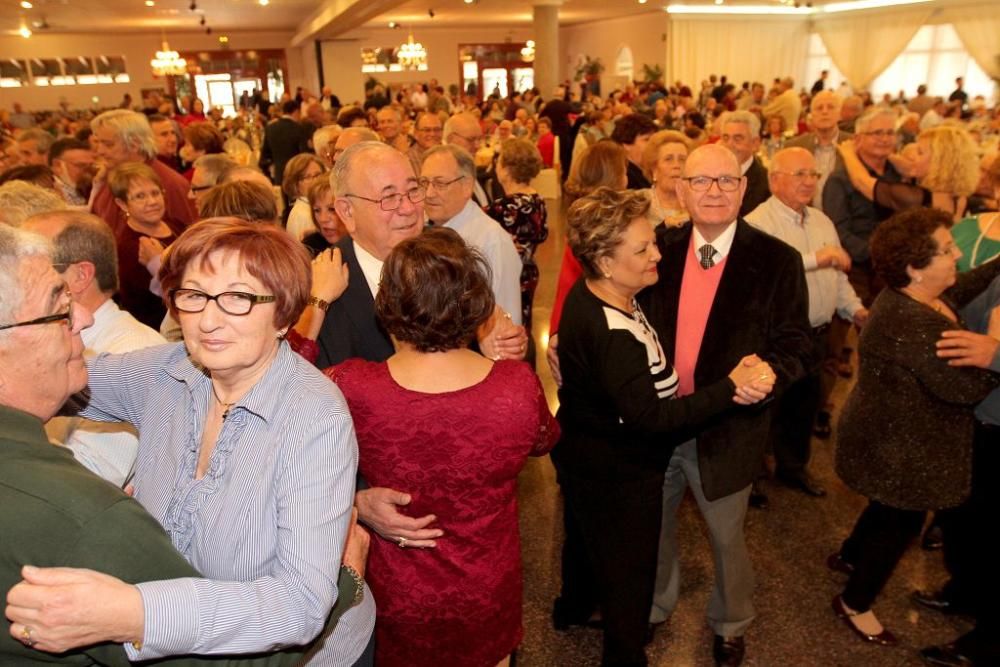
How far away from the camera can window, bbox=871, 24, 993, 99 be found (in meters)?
16.2

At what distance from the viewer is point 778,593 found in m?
2.86

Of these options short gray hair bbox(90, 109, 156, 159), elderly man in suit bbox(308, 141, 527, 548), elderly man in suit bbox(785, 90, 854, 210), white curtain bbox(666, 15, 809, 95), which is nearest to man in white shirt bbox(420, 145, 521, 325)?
elderly man in suit bbox(308, 141, 527, 548)

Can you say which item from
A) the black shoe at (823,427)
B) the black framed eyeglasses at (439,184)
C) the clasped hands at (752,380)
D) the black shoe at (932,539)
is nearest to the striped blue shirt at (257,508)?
the clasped hands at (752,380)

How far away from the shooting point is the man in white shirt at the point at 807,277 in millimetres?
3166

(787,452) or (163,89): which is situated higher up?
(163,89)

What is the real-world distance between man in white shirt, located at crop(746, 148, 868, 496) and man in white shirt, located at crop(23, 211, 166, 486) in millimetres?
2478

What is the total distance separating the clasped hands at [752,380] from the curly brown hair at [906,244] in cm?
74

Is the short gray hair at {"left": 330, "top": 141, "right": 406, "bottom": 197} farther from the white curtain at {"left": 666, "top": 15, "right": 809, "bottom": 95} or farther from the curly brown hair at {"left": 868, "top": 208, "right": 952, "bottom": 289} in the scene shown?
the white curtain at {"left": 666, "top": 15, "right": 809, "bottom": 95}

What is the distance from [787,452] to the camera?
3.60 metres

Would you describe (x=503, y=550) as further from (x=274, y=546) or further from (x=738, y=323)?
(x=738, y=323)

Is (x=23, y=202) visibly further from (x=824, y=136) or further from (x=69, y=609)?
(x=824, y=136)

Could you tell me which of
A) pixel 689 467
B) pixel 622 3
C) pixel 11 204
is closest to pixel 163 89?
pixel 622 3

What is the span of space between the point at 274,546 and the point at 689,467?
1463mm

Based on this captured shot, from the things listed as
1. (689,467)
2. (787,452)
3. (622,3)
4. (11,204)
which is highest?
(622,3)
